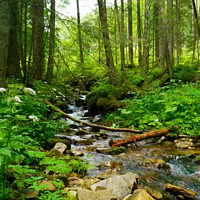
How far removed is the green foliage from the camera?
18.2 feet

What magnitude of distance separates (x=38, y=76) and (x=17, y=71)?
1142 millimetres

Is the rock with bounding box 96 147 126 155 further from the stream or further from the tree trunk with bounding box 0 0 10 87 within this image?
the tree trunk with bounding box 0 0 10 87

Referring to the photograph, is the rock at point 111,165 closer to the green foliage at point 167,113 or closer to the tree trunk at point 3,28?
the green foliage at point 167,113

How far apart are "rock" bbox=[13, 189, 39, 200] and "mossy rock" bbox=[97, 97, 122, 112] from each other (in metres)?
7.29

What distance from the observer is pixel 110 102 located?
9.34 meters

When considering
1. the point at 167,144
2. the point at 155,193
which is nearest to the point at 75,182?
the point at 155,193

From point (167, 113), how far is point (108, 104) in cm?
367

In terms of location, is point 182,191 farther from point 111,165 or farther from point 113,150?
point 113,150

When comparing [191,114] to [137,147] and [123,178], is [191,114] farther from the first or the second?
[123,178]

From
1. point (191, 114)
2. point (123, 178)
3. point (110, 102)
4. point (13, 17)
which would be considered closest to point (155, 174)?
point (123, 178)

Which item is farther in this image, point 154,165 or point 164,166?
point 154,165

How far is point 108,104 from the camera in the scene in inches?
367

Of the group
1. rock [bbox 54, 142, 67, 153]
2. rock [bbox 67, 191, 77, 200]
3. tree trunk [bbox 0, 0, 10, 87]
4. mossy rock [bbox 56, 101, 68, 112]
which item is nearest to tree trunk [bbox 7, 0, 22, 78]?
mossy rock [bbox 56, 101, 68, 112]

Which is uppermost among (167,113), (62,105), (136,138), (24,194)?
(62,105)
